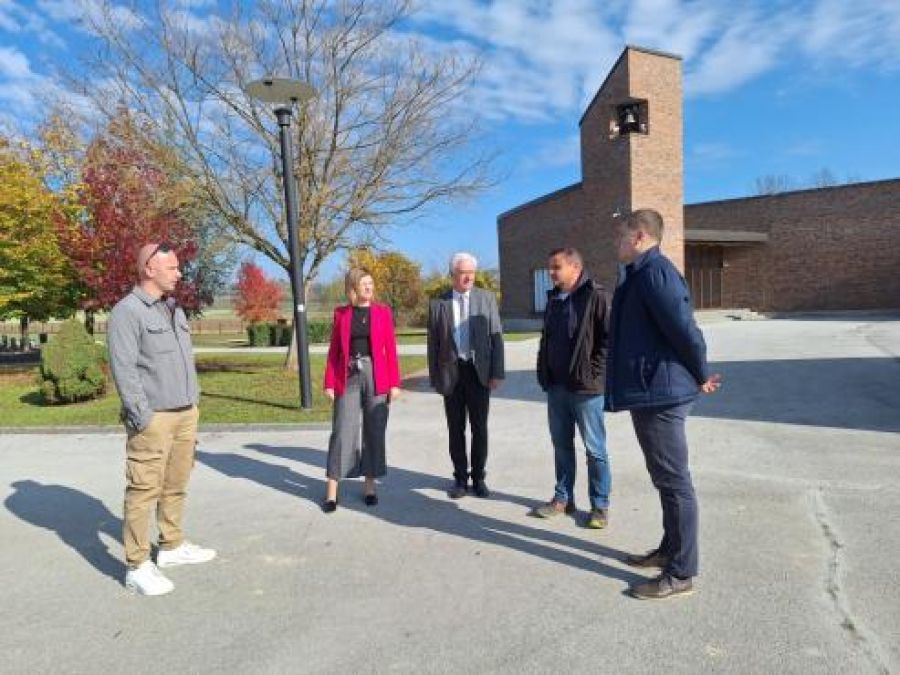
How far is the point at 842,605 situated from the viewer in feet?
10.8

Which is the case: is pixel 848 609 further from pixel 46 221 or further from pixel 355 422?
pixel 46 221

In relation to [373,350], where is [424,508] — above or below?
below

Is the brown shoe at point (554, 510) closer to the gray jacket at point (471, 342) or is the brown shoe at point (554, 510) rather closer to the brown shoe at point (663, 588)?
the gray jacket at point (471, 342)

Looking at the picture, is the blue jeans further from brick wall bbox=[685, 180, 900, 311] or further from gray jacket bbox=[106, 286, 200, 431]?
brick wall bbox=[685, 180, 900, 311]

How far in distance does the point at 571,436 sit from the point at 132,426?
9.29 ft

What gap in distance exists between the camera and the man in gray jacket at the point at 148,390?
3.70m

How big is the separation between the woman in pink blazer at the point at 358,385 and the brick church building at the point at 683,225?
67.7 ft

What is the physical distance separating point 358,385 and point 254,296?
4060 centimetres

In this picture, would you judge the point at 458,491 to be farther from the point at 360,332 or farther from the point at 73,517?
the point at 73,517

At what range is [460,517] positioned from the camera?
491 cm

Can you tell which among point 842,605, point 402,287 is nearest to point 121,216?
point 842,605

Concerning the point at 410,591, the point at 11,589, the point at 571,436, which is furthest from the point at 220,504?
the point at 571,436

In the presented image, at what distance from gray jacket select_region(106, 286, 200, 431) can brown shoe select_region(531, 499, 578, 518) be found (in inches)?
96.1

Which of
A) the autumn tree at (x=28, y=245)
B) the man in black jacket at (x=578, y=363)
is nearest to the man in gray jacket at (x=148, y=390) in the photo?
the man in black jacket at (x=578, y=363)
